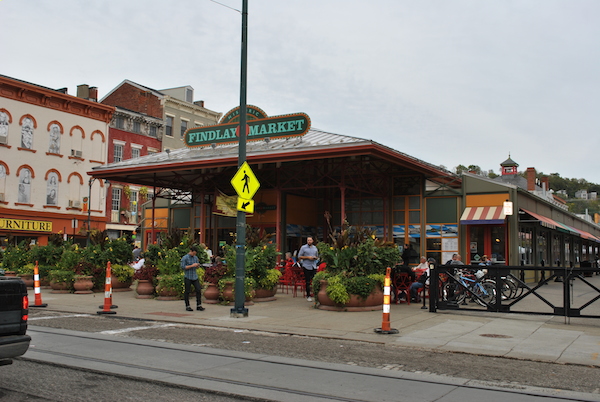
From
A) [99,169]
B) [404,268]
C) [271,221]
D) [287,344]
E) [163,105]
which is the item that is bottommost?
[287,344]

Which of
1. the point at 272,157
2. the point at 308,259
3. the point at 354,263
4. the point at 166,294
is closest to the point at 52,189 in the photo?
the point at 272,157

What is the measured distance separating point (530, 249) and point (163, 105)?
1481 inches

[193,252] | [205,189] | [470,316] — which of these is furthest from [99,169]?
[470,316]

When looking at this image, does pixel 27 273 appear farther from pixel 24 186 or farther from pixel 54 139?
pixel 54 139

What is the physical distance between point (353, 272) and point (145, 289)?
22.7ft

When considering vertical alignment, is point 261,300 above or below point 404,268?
below

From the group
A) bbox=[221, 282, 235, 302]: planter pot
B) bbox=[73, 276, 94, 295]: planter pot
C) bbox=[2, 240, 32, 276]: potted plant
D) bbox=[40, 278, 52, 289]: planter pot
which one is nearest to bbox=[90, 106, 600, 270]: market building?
bbox=[73, 276, 94, 295]: planter pot

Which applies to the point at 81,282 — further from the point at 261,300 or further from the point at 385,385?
the point at 385,385

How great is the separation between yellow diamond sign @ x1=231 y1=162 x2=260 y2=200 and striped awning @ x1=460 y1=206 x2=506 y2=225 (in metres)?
12.1

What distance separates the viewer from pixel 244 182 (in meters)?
13.4

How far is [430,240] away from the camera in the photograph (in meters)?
24.5

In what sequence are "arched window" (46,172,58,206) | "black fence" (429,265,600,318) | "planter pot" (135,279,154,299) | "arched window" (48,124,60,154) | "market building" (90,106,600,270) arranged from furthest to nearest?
"arched window" (48,124,60,154) → "arched window" (46,172,58,206) → "market building" (90,106,600,270) → "planter pot" (135,279,154,299) → "black fence" (429,265,600,318)

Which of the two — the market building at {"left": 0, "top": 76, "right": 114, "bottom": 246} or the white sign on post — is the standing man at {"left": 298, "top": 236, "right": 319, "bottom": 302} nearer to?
the white sign on post

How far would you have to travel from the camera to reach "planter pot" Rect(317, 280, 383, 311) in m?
13.9
